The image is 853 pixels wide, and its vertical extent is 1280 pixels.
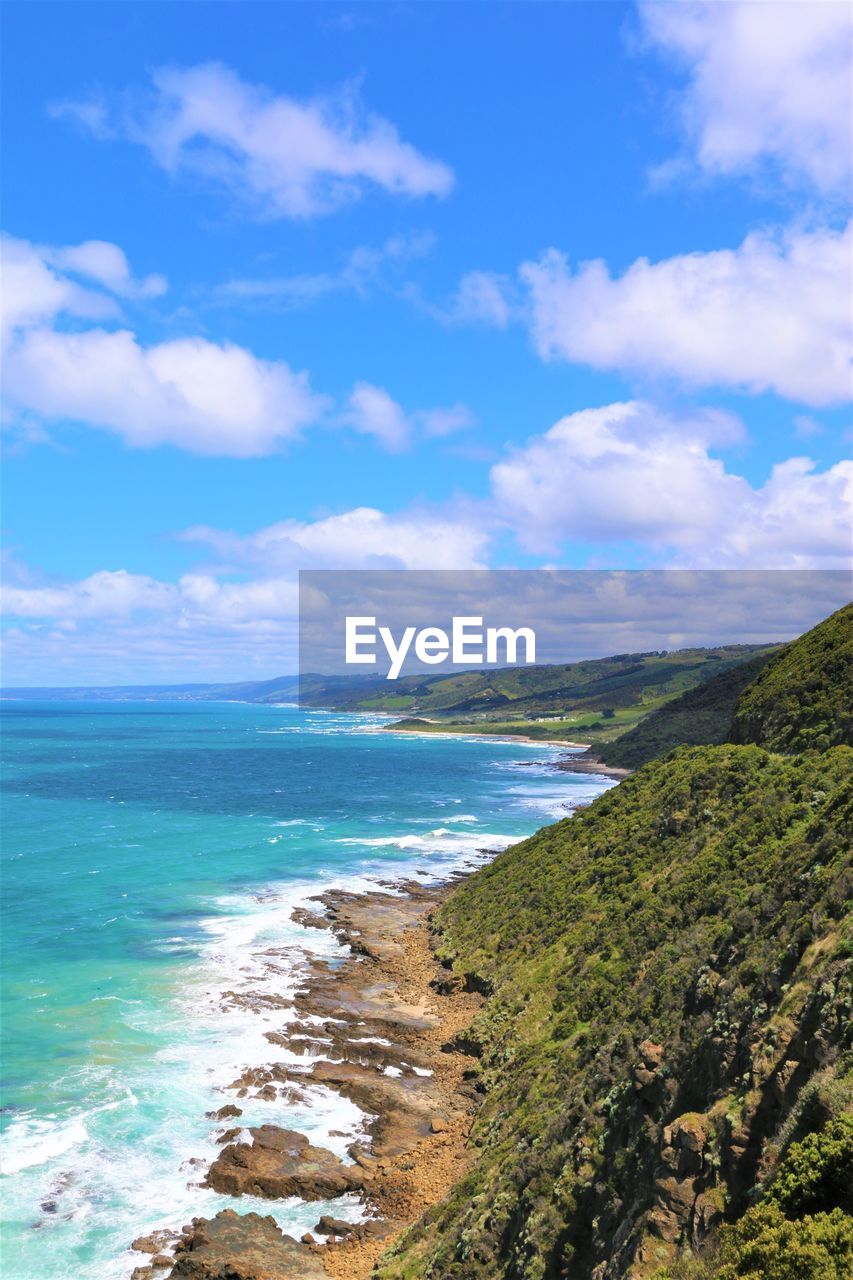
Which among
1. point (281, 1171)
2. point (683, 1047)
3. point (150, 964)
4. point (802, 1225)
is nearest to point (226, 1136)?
point (281, 1171)

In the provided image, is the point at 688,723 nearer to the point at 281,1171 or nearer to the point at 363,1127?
the point at 363,1127

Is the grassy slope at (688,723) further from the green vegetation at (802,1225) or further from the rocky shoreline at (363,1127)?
the green vegetation at (802,1225)

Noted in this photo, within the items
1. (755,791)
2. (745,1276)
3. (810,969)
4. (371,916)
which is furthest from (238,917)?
(745,1276)

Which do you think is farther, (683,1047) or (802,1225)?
(683,1047)

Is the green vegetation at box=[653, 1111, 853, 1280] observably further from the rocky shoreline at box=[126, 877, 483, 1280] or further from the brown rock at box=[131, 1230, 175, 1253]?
the brown rock at box=[131, 1230, 175, 1253]

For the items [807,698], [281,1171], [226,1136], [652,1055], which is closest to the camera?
[652,1055]

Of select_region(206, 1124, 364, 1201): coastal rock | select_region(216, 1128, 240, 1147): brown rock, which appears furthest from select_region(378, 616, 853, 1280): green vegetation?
select_region(216, 1128, 240, 1147): brown rock

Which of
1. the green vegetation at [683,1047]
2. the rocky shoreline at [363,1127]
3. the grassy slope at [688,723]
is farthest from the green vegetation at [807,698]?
the grassy slope at [688,723]
